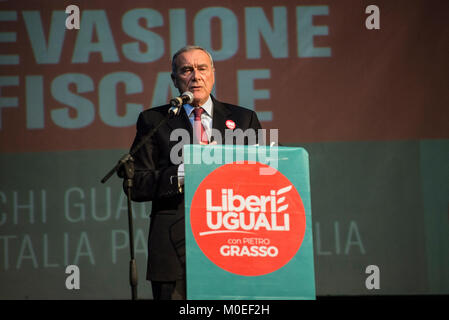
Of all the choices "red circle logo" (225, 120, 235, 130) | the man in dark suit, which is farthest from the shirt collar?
"red circle logo" (225, 120, 235, 130)

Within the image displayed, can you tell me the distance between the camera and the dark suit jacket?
262 cm

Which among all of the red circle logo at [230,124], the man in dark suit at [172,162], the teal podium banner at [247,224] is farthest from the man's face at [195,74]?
the teal podium banner at [247,224]

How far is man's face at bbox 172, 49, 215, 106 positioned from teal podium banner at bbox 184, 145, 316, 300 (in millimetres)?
731

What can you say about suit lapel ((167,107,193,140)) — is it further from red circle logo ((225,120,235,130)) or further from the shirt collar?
red circle logo ((225,120,235,130))

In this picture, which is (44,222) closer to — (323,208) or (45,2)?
(45,2)

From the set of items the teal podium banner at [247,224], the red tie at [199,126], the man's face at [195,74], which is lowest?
the teal podium banner at [247,224]

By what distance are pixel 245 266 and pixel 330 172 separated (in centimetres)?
266

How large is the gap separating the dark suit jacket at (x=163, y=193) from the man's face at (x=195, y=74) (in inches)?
3.7

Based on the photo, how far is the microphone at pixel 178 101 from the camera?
2607 mm

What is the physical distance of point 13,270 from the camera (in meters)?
4.62

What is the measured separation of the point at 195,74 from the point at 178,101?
1.17 ft

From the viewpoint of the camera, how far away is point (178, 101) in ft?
8.72

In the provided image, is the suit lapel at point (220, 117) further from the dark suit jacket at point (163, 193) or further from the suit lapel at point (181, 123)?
the suit lapel at point (181, 123)
